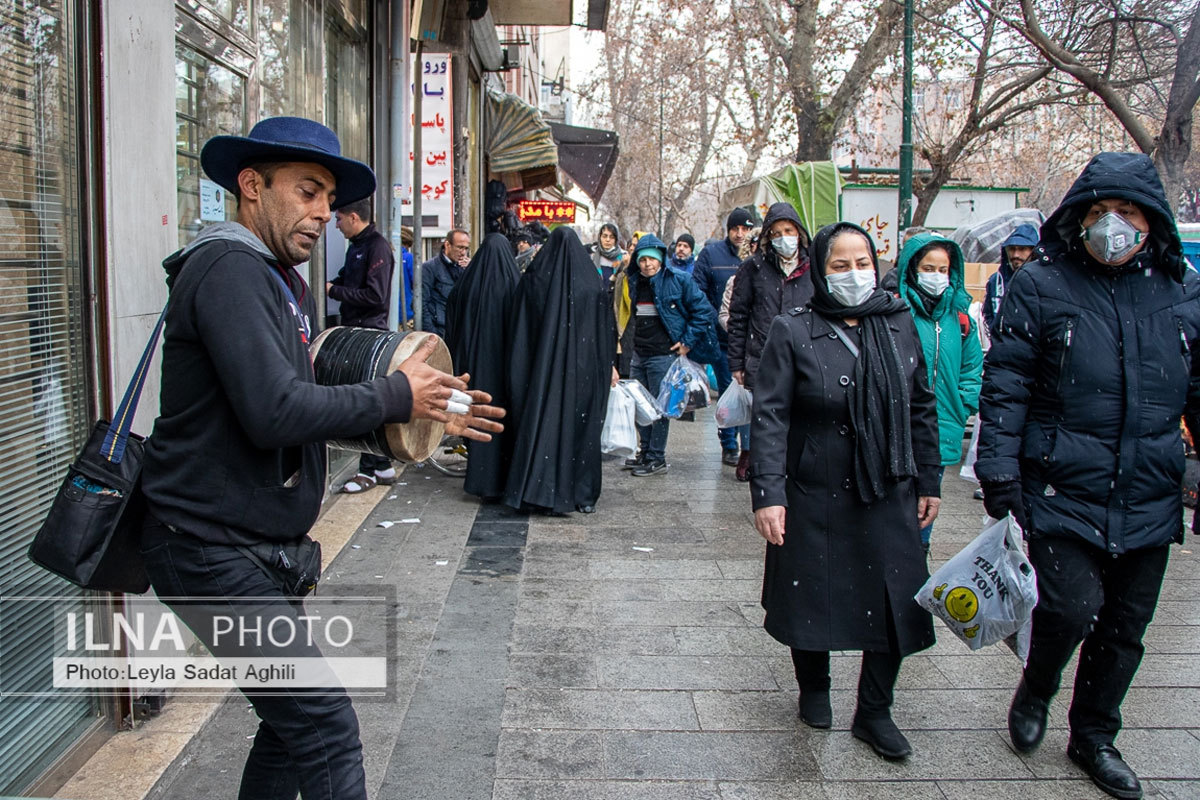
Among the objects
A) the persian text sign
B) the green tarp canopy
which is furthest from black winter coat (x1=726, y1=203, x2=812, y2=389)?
the persian text sign

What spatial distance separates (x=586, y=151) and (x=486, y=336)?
15920 mm

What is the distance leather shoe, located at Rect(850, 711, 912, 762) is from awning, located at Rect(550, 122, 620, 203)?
63.4 ft

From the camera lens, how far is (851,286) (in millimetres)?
3811

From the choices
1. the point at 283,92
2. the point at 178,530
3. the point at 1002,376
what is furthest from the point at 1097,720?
the point at 283,92

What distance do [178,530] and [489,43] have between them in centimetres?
1436

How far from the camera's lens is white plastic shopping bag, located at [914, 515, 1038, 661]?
3553 millimetres

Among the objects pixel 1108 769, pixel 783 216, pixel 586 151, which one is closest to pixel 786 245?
pixel 783 216

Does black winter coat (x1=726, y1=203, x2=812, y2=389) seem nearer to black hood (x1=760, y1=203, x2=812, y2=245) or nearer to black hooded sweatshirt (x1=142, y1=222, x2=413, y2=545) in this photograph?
black hood (x1=760, y1=203, x2=812, y2=245)

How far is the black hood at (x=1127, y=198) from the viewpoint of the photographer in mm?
3486

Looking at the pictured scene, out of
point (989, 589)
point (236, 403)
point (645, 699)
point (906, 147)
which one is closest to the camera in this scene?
point (236, 403)

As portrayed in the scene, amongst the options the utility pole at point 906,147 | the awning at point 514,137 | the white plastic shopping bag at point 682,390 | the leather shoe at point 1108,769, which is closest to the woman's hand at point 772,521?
the leather shoe at point 1108,769

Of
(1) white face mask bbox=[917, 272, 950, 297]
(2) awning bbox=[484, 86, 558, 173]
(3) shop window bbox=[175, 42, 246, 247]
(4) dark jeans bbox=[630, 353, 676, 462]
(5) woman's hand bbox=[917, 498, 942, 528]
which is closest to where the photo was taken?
(5) woman's hand bbox=[917, 498, 942, 528]

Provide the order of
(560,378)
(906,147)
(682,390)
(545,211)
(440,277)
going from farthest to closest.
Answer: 1. (545,211)
2. (906,147)
3. (440,277)
4. (682,390)
5. (560,378)

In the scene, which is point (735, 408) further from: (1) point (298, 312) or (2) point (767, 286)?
(1) point (298, 312)
